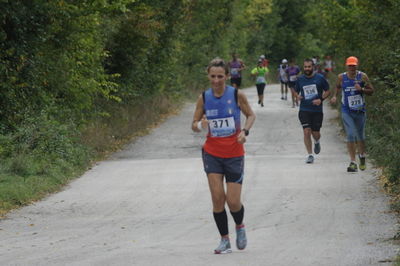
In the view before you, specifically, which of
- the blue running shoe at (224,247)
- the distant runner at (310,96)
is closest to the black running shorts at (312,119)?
the distant runner at (310,96)

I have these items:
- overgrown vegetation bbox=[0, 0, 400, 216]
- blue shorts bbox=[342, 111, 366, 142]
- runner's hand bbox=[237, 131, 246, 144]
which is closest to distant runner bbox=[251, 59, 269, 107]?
overgrown vegetation bbox=[0, 0, 400, 216]

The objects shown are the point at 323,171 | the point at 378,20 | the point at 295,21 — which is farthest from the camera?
the point at 295,21

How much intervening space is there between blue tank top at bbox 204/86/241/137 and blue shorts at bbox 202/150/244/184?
0.81 feet

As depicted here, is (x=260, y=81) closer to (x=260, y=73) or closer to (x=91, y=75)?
(x=260, y=73)

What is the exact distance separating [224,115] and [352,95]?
7.06 metres

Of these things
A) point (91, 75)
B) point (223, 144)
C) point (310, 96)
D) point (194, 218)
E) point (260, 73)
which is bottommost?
point (260, 73)

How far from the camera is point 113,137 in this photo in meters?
23.1

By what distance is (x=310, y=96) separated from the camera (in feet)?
56.1

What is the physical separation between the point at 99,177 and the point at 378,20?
789cm

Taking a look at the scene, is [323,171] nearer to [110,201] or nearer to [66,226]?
[110,201]

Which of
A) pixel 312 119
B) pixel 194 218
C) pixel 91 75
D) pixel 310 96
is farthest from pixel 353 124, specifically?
pixel 91 75

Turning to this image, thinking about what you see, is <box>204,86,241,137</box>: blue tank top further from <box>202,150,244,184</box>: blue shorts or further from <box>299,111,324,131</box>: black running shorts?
<box>299,111,324,131</box>: black running shorts

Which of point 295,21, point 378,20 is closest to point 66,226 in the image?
point 378,20

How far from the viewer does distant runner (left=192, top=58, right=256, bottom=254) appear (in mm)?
8812
